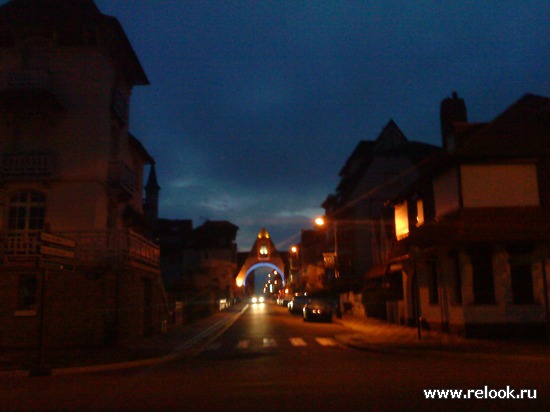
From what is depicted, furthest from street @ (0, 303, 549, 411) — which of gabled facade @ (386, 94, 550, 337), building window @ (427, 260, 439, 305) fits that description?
building window @ (427, 260, 439, 305)

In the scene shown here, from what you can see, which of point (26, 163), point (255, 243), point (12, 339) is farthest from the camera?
point (255, 243)

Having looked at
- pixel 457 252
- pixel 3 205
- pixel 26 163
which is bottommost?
pixel 457 252

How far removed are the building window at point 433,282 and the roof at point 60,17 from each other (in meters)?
16.8

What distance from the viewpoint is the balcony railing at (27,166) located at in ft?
75.6

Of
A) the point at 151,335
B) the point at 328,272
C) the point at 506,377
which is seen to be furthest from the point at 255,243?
the point at 506,377

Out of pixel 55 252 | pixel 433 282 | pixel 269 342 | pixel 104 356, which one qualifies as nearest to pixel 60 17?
pixel 55 252

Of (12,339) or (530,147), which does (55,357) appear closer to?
(12,339)

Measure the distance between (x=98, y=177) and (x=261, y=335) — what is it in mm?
9904

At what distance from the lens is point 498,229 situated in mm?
19656

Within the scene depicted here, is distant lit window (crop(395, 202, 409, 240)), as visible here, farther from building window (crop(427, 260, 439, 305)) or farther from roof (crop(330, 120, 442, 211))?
roof (crop(330, 120, 442, 211))

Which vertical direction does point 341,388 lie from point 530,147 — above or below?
below

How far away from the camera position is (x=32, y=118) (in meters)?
23.9

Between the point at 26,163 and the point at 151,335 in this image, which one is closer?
the point at 26,163

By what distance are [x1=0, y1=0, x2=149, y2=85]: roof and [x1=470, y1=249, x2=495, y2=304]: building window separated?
1751 cm
